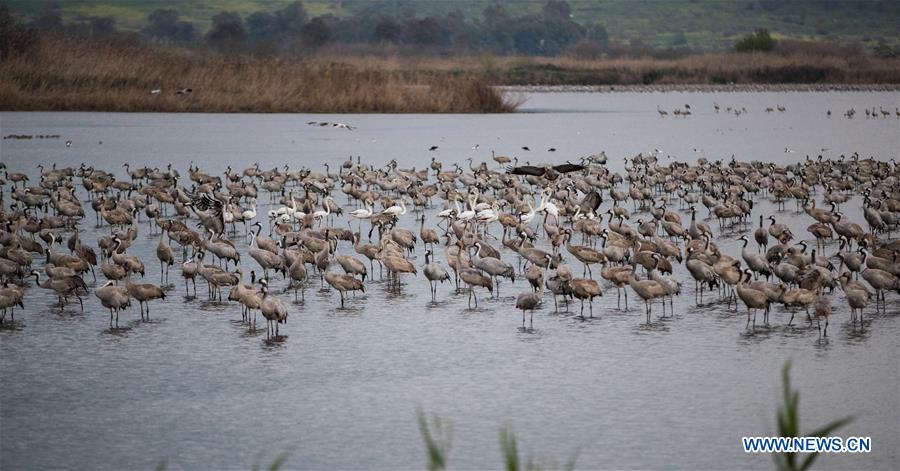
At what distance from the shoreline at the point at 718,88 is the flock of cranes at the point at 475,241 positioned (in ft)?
193

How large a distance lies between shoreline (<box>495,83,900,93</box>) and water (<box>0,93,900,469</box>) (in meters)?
69.5

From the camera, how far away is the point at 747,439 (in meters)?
9.40

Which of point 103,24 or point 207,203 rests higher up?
point 103,24

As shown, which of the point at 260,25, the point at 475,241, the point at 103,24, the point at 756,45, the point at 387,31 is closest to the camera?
the point at 475,241

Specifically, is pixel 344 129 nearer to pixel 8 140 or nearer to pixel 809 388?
pixel 8 140

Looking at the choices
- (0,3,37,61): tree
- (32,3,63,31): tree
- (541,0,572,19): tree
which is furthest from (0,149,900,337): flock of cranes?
(541,0,572,19): tree

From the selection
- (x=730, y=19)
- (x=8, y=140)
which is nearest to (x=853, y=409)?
(x=8, y=140)

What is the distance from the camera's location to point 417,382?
11156 mm

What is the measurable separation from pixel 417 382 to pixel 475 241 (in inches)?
230

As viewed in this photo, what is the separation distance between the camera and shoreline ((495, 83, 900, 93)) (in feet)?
276

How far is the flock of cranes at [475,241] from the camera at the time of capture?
14.0 meters

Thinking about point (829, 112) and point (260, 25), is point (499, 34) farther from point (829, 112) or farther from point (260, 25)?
point (829, 112)

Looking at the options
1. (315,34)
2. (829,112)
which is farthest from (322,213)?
(315,34)

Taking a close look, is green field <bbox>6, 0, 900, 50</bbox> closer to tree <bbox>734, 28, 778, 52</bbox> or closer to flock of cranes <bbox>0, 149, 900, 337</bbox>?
tree <bbox>734, 28, 778, 52</bbox>
